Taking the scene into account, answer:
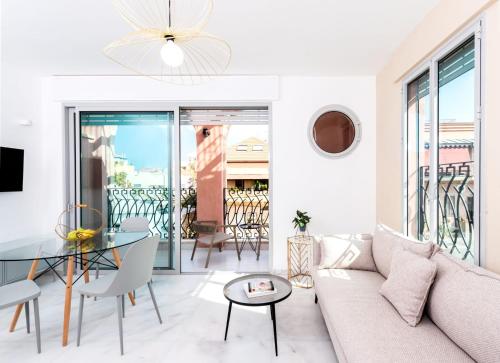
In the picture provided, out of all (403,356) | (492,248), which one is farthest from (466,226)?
(403,356)

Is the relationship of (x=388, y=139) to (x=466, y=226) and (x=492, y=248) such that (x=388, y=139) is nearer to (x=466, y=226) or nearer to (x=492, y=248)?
(x=466, y=226)

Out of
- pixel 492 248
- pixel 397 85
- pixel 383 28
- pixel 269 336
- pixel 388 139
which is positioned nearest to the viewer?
→ pixel 492 248

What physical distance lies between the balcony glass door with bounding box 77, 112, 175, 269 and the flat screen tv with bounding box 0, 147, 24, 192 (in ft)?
2.02

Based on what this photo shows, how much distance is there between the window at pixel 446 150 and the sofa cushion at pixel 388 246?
306 millimetres

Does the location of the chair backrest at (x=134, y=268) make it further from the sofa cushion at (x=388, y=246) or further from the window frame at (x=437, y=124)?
the window frame at (x=437, y=124)

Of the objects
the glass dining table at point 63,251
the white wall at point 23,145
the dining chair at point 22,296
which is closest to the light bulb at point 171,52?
the glass dining table at point 63,251

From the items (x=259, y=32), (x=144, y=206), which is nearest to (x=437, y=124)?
(x=259, y=32)

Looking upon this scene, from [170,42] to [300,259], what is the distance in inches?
111

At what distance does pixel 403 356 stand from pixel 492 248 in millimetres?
954

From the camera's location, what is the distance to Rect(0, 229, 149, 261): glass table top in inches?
81.2

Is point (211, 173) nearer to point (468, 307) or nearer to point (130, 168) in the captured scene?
point (130, 168)

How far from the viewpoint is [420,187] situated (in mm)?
2525

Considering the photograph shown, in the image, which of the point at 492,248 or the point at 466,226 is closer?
the point at 492,248

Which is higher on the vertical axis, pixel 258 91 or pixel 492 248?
pixel 258 91
